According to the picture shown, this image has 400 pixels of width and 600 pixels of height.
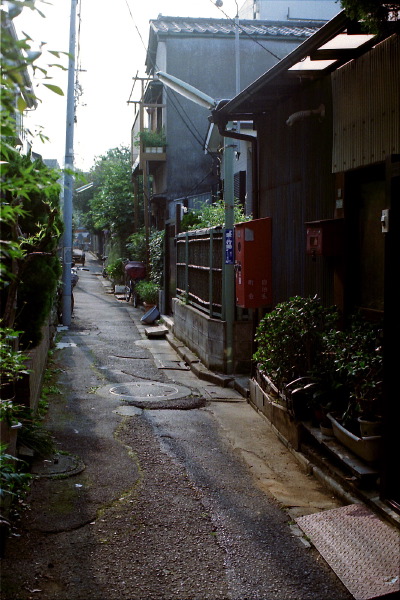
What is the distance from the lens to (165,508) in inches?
228

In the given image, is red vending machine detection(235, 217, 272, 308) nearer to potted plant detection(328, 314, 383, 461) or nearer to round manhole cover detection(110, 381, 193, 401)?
round manhole cover detection(110, 381, 193, 401)

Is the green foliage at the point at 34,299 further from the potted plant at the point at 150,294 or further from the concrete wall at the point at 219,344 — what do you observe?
the potted plant at the point at 150,294

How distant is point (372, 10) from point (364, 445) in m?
3.59

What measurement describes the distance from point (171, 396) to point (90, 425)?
2124 mm

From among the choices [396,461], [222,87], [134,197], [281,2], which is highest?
[281,2]

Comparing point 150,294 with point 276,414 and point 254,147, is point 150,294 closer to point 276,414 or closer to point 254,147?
point 254,147

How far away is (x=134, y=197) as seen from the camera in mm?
31547

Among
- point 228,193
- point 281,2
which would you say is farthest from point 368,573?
point 281,2

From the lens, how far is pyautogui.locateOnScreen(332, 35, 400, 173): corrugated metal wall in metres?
6.38

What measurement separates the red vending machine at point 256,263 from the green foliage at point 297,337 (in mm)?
2388

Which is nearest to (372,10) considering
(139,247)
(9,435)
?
(9,435)

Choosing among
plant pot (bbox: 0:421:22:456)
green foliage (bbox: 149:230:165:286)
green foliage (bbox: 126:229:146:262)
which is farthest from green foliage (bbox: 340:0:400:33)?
green foliage (bbox: 126:229:146:262)

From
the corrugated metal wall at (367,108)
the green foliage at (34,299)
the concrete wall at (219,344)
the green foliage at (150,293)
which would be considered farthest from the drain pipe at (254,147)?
the green foliage at (150,293)

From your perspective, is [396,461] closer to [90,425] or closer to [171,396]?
[90,425]
